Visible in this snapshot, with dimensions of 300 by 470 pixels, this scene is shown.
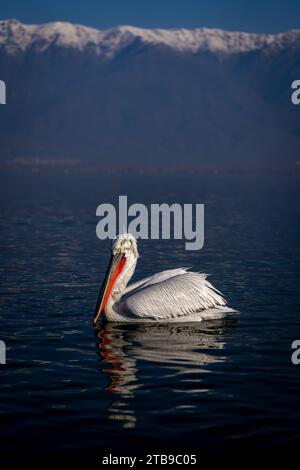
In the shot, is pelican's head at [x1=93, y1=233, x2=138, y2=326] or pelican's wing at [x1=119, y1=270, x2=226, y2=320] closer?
pelican's wing at [x1=119, y1=270, x2=226, y2=320]

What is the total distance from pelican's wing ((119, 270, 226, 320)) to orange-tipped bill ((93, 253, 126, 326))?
316 mm

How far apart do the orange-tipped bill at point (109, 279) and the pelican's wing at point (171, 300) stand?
32 centimetres

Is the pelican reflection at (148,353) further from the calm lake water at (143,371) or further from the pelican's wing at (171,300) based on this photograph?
the pelican's wing at (171,300)

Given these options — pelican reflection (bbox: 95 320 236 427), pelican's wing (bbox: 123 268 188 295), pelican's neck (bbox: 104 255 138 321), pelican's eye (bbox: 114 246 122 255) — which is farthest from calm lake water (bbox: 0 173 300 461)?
pelican's eye (bbox: 114 246 122 255)

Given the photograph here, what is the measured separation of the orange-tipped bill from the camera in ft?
34.5

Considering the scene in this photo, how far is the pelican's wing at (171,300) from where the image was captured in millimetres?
10273

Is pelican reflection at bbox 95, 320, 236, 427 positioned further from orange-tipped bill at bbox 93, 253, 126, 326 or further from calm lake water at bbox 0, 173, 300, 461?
orange-tipped bill at bbox 93, 253, 126, 326

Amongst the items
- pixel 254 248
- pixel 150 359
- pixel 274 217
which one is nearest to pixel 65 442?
pixel 150 359

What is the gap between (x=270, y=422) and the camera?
22.9 feet

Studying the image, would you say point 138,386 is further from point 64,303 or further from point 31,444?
point 64,303

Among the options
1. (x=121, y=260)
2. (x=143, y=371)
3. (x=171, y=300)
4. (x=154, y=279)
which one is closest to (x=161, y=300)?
(x=171, y=300)

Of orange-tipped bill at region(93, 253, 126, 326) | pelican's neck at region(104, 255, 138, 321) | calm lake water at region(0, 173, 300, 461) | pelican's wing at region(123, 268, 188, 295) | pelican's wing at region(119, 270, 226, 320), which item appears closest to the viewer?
calm lake water at region(0, 173, 300, 461)
